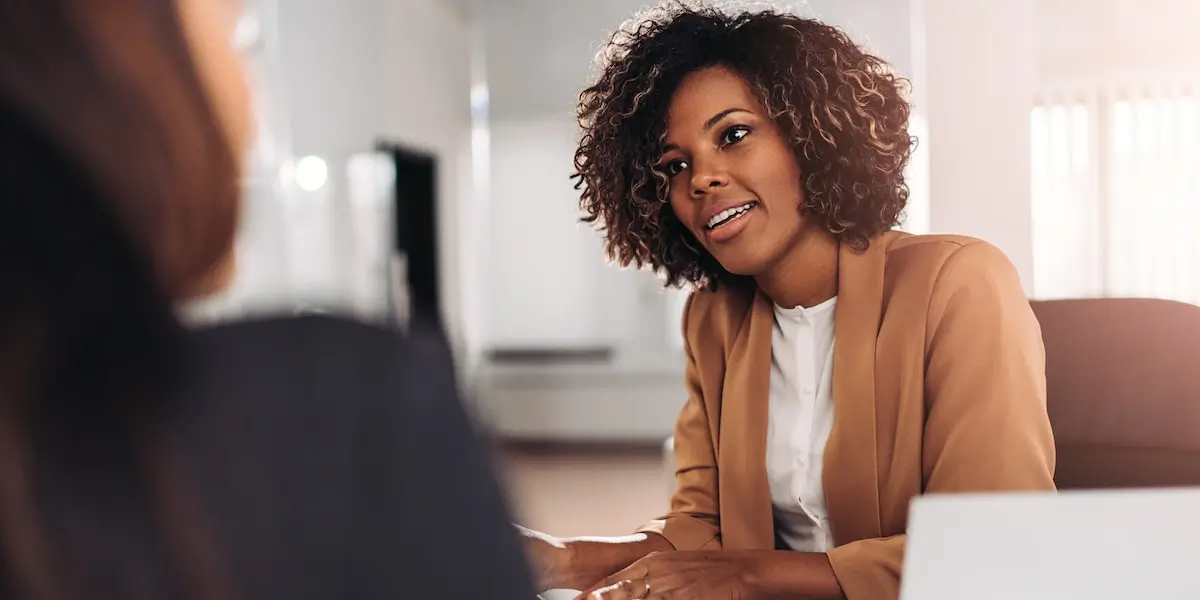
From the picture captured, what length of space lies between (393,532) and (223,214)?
0.10 metres

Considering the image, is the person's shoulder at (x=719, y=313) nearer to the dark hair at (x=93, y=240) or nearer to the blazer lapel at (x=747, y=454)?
the blazer lapel at (x=747, y=454)

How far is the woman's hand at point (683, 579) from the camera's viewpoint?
883mm

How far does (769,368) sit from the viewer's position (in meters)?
1.07

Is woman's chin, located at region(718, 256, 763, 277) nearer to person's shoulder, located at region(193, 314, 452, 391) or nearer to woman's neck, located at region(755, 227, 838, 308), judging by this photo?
woman's neck, located at region(755, 227, 838, 308)

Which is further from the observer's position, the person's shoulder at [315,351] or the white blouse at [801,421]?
the white blouse at [801,421]

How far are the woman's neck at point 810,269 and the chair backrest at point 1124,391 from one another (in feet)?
0.74

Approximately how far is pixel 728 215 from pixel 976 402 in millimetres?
313

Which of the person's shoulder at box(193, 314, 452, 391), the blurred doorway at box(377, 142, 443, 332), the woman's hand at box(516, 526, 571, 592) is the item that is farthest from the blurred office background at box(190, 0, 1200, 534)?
the person's shoulder at box(193, 314, 452, 391)

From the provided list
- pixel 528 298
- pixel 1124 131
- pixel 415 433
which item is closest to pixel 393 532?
pixel 415 433

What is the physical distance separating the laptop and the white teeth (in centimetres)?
60

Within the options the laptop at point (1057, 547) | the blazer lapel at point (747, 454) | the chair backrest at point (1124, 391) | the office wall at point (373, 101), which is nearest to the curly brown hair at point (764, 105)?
the blazer lapel at point (747, 454)

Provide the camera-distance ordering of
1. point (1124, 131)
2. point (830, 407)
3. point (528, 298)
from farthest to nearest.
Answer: point (528, 298) → point (1124, 131) → point (830, 407)

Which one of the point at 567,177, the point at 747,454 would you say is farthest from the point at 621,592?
the point at 567,177

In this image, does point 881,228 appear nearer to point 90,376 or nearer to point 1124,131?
point 90,376
